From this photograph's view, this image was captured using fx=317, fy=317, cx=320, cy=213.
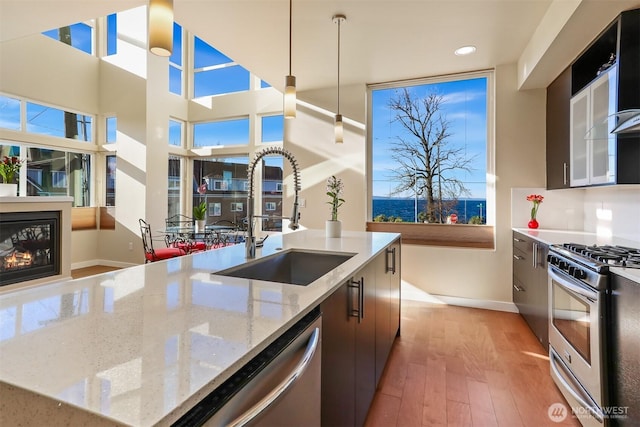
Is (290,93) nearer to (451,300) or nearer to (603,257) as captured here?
(603,257)

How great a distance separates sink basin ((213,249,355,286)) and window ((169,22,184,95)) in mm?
5697

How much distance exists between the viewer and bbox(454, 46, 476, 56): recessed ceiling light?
128 inches

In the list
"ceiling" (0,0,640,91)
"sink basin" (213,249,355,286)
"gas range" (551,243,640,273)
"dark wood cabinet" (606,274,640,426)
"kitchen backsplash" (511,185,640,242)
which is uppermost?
"ceiling" (0,0,640,91)

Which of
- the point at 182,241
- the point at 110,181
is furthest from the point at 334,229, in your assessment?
the point at 110,181

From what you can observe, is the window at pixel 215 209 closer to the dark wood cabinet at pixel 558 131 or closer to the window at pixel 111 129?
the window at pixel 111 129

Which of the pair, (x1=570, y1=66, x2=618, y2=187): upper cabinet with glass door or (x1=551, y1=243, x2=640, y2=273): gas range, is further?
(x1=570, y1=66, x2=618, y2=187): upper cabinet with glass door

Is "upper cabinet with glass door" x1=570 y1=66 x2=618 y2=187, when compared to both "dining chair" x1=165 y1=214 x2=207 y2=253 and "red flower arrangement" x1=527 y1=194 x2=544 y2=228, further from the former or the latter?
"dining chair" x1=165 y1=214 x2=207 y2=253

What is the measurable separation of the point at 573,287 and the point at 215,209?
5.68m

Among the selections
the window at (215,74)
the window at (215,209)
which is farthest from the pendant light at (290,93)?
the window at (215,209)

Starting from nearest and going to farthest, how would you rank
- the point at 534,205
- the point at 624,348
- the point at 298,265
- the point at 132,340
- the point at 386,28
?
1. the point at 132,340
2. the point at 624,348
3. the point at 298,265
4. the point at 386,28
5. the point at 534,205

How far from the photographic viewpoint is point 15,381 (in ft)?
1.83

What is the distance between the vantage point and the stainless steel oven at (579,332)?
159 centimetres

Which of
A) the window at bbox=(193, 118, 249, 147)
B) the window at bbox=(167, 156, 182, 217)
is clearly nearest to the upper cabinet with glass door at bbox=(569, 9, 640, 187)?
the window at bbox=(193, 118, 249, 147)

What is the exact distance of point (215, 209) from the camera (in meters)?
6.26
